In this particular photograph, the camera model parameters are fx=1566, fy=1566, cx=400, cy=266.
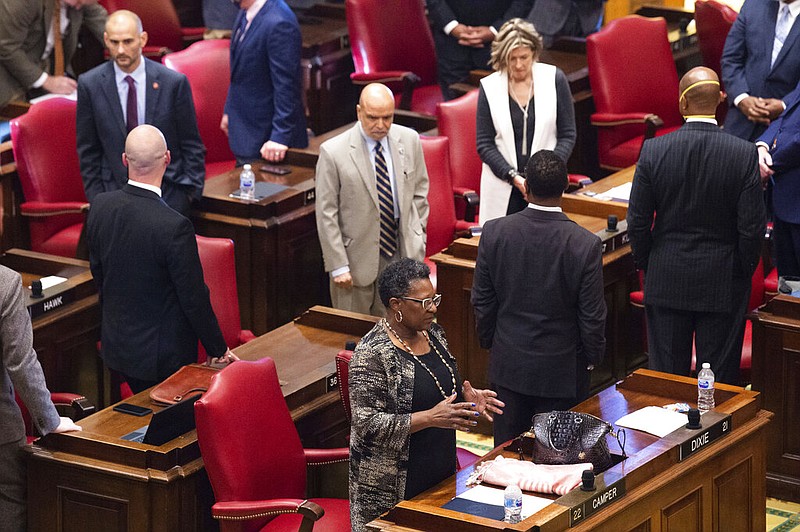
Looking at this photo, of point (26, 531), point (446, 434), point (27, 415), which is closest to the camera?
point (446, 434)

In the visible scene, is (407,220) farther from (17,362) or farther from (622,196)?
(17,362)

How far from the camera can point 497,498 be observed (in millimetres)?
4570

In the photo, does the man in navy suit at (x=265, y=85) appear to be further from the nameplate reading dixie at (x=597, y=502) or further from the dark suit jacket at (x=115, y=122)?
the nameplate reading dixie at (x=597, y=502)

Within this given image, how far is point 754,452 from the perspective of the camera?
17.2 feet

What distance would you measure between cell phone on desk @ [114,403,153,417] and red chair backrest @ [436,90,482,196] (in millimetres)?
2912

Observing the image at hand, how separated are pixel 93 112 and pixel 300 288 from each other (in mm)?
1328

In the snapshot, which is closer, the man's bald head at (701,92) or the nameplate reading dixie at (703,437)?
the nameplate reading dixie at (703,437)

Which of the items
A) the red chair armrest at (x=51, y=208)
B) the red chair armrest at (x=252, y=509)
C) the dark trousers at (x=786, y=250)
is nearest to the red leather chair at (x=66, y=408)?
the red chair armrest at (x=252, y=509)

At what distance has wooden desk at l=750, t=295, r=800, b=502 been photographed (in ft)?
19.8

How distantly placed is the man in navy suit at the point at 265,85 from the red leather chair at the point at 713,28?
2.41 m

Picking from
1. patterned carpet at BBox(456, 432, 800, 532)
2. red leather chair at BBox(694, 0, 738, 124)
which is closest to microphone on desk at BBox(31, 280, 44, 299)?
patterned carpet at BBox(456, 432, 800, 532)

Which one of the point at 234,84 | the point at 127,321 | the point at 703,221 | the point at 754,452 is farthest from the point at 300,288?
the point at 754,452

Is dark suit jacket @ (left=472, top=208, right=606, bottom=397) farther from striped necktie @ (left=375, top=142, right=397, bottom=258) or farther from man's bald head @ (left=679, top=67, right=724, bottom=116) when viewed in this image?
striped necktie @ (left=375, top=142, right=397, bottom=258)

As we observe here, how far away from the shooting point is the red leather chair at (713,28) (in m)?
8.63
